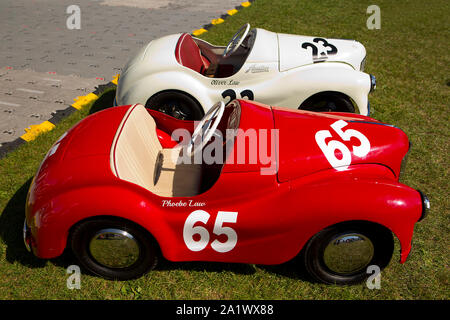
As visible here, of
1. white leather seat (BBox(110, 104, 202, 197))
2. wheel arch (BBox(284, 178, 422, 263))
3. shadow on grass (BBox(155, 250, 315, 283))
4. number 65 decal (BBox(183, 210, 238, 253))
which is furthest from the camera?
shadow on grass (BBox(155, 250, 315, 283))

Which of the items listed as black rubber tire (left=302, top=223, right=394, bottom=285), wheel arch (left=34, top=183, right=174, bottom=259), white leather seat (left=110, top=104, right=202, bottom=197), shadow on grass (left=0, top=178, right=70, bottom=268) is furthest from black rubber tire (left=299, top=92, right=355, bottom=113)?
shadow on grass (left=0, top=178, right=70, bottom=268)

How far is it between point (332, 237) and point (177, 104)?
2.91 m

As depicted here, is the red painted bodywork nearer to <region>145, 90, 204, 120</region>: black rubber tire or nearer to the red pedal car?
the red pedal car

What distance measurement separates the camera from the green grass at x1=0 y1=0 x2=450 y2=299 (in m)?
3.34

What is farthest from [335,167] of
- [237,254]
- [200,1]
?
[200,1]

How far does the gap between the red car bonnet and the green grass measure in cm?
106

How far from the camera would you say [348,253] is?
10.2 feet

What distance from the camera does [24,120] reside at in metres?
5.75

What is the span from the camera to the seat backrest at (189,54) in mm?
5161

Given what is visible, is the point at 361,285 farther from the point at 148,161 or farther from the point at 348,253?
the point at 148,161

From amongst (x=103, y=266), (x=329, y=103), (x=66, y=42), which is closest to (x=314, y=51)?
(x=329, y=103)

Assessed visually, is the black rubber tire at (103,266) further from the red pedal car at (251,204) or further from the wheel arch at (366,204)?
the wheel arch at (366,204)

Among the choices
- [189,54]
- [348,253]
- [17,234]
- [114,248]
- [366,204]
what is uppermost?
[189,54]

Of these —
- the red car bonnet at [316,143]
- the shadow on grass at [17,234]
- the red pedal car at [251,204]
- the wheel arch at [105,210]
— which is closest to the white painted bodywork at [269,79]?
the red car bonnet at [316,143]
